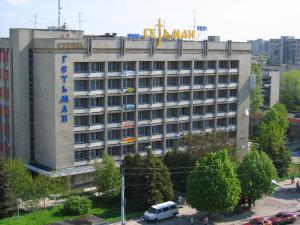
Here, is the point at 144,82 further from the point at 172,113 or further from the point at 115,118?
the point at 172,113

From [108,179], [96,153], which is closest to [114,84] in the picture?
[96,153]

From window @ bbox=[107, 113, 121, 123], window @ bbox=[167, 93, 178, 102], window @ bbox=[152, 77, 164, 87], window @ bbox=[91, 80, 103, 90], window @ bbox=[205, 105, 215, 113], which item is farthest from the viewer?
window @ bbox=[205, 105, 215, 113]

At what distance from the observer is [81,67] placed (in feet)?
238

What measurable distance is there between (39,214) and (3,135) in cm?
2429

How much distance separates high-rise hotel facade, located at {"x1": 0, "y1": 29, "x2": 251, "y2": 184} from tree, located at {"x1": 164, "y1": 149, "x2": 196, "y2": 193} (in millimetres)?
11961

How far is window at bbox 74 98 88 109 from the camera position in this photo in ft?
239

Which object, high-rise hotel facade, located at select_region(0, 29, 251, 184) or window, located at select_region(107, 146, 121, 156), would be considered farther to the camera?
window, located at select_region(107, 146, 121, 156)

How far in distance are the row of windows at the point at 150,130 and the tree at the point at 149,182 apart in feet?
44.5

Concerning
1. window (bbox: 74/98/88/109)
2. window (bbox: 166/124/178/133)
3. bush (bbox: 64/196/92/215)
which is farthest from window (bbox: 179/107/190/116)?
bush (bbox: 64/196/92/215)

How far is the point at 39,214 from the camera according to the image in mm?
60688

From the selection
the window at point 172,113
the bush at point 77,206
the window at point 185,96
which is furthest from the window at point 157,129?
the bush at point 77,206

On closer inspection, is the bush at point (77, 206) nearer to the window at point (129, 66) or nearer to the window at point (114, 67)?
the window at point (114, 67)

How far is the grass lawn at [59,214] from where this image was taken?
58125mm

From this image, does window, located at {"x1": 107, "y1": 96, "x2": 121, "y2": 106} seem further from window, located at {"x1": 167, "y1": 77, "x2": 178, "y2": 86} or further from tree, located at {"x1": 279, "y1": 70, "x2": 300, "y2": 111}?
tree, located at {"x1": 279, "y1": 70, "x2": 300, "y2": 111}
